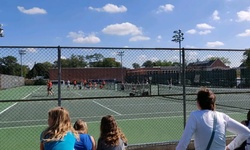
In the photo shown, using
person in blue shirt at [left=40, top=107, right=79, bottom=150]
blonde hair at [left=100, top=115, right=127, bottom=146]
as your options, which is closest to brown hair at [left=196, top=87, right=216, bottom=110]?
blonde hair at [left=100, top=115, right=127, bottom=146]

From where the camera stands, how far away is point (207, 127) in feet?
11.7

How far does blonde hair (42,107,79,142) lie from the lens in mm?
3595

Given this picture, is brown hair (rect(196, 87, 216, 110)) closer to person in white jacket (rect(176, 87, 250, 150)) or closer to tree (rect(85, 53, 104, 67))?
person in white jacket (rect(176, 87, 250, 150))

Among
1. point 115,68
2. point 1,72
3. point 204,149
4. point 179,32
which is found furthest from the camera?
point 179,32

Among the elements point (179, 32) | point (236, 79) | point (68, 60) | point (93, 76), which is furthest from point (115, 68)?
point (179, 32)

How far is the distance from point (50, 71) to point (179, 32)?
158ft

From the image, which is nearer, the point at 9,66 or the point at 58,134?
the point at 58,134

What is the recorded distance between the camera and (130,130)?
1138 cm

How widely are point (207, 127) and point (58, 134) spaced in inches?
68.7

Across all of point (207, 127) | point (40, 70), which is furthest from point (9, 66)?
point (207, 127)

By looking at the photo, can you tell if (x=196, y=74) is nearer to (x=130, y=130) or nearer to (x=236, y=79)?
A: (x=236, y=79)

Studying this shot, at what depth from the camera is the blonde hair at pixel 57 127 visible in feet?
11.8

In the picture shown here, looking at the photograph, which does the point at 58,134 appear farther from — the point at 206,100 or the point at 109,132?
the point at 206,100

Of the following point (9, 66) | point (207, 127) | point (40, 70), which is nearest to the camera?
point (207, 127)
